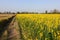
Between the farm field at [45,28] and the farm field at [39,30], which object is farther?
the farm field at [39,30]

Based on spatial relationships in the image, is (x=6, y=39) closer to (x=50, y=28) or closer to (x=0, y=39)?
(x=0, y=39)

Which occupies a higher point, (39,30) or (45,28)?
(45,28)

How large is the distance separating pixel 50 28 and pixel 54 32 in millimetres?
581

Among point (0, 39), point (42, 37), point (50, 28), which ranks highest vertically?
point (50, 28)

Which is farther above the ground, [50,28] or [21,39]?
[50,28]

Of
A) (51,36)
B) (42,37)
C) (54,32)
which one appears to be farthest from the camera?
(42,37)

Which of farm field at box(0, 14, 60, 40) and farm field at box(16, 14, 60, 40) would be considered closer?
farm field at box(16, 14, 60, 40)

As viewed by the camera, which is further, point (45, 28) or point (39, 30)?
point (39, 30)

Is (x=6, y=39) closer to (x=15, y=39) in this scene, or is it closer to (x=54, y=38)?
(x=15, y=39)

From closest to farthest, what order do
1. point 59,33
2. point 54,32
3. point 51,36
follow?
1. point 59,33
2. point 54,32
3. point 51,36

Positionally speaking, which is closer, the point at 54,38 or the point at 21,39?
the point at 54,38

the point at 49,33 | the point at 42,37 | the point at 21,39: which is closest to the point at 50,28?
the point at 49,33

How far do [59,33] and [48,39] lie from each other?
5.56 ft

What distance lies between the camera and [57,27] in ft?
23.6
